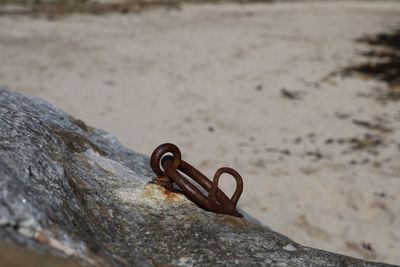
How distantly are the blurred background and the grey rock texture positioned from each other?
21 cm

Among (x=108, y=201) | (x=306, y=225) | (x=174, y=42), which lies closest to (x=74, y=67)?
(x=174, y=42)

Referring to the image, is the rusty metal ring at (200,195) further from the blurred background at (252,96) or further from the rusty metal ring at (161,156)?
the blurred background at (252,96)

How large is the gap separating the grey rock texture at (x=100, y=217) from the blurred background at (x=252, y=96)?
0.21 metres

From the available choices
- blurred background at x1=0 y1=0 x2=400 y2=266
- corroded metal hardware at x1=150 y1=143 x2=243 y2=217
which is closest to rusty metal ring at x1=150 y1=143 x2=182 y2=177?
corroded metal hardware at x1=150 y1=143 x2=243 y2=217

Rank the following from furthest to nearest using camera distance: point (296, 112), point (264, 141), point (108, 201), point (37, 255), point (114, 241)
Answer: point (296, 112) → point (264, 141) → point (108, 201) → point (114, 241) → point (37, 255)

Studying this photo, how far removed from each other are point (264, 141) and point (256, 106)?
127 centimetres

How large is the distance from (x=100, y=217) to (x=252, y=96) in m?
6.27

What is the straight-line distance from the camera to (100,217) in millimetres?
1875

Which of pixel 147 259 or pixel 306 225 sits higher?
pixel 147 259

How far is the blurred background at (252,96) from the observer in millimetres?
4891

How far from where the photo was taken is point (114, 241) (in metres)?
1.77

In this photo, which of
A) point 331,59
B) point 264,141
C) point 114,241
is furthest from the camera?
point 331,59

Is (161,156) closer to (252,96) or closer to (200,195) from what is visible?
(200,195)

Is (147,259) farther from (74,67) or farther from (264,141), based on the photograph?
(74,67)
